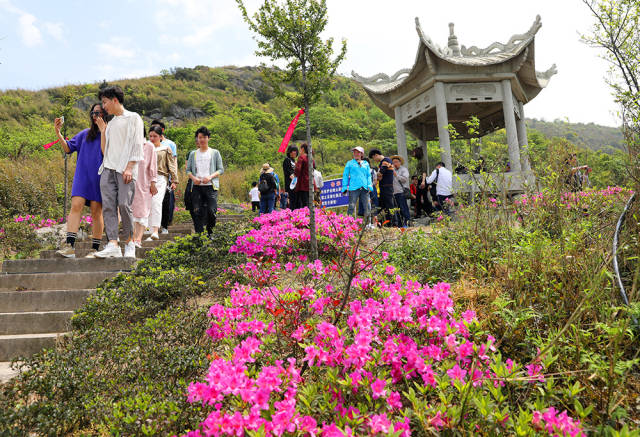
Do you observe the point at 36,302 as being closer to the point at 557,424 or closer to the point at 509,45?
the point at 557,424

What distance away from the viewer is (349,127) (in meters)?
31.2

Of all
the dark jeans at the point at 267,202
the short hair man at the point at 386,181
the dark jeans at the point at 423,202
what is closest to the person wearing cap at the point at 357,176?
the short hair man at the point at 386,181

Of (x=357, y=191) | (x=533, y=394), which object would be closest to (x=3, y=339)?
(x=533, y=394)

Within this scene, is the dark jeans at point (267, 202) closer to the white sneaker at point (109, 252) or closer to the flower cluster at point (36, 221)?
the flower cluster at point (36, 221)

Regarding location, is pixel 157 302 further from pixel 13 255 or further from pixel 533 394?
pixel 13 255

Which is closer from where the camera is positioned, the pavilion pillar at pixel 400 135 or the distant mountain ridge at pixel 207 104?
the pavilion pillar at pixel 400 135

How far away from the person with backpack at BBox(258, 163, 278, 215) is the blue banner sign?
1730 millimetres

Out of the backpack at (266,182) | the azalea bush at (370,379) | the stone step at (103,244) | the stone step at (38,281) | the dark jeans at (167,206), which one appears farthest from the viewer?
the backpack at (266,182)

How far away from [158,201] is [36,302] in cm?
292

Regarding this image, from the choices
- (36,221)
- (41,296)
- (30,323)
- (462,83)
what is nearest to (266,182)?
(41,296)

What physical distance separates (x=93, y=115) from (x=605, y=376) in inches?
206

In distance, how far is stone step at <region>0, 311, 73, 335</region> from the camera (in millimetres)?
3398

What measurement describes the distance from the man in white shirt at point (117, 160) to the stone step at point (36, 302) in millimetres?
806

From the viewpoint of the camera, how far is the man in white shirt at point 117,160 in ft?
14.4
